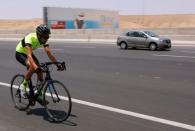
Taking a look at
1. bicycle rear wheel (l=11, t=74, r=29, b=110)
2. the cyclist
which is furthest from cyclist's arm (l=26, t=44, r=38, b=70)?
bicycle rear wheel (l=11, t=74, r=29, b=110)

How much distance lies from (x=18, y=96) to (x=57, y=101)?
4.89 ft

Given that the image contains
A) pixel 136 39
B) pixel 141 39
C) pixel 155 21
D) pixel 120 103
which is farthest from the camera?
pixel 155 21

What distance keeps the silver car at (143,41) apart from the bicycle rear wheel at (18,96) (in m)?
21.5

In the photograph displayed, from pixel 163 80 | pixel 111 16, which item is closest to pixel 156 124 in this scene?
pixel 163 80

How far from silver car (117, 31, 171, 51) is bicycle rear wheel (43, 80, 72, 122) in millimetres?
22624

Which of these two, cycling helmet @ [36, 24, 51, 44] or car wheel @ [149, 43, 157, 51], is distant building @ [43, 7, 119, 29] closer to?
car wheel @ [149, 43, 157, 51]

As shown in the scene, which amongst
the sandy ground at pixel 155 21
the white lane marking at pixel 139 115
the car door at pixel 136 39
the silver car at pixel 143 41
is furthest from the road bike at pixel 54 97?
the sandy ground at pixel 155 21

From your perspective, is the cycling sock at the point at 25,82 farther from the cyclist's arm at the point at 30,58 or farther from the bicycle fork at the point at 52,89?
the bicycle fork at the point at 52,89

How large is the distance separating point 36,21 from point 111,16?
161ft

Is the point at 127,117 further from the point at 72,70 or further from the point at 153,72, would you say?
the point at 72,70

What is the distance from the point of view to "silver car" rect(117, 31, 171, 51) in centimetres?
3066

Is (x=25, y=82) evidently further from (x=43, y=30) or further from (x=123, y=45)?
(x=123, y=45)

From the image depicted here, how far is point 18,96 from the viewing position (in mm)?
9570

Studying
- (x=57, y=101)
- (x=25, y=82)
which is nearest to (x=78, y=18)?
(x=25, y=82)
